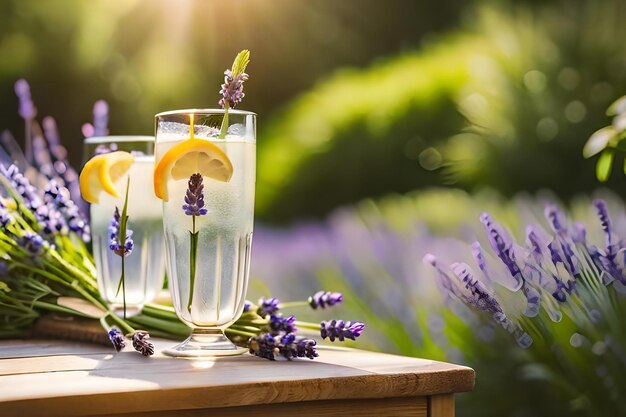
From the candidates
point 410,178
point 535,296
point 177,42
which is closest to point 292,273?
point 410,178

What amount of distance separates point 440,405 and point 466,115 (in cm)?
131

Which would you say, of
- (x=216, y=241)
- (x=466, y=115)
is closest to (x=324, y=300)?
(x=216, y=241)

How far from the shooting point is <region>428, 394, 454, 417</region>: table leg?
0.98m

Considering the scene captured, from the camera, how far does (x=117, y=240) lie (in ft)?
3.87

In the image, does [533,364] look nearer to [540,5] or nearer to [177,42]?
[540,5]

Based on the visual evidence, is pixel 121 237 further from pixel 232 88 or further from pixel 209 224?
pixel 232 88

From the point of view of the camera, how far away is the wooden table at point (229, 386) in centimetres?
84

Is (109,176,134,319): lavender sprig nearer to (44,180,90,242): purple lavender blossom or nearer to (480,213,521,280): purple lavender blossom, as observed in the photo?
(44,180,90,242): purple lavender blossom

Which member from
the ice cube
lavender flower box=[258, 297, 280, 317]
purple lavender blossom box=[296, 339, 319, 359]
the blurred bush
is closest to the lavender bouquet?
lavender flower box=[258, 297, 280, 317]

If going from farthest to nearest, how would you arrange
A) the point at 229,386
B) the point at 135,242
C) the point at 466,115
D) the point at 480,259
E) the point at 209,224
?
the point at 466,115
the point at 135,242
the point at 480,259
the point at 209,224
the point at 229,386

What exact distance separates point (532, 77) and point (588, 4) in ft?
0.91

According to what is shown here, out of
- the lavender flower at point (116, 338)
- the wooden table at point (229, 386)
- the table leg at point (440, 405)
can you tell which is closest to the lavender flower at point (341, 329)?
the wooden table at point (229, 386)

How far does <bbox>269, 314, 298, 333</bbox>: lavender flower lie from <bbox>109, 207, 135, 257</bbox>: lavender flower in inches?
7.4

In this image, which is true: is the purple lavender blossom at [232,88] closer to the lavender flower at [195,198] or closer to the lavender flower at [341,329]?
the lavender flower at [195,198]
